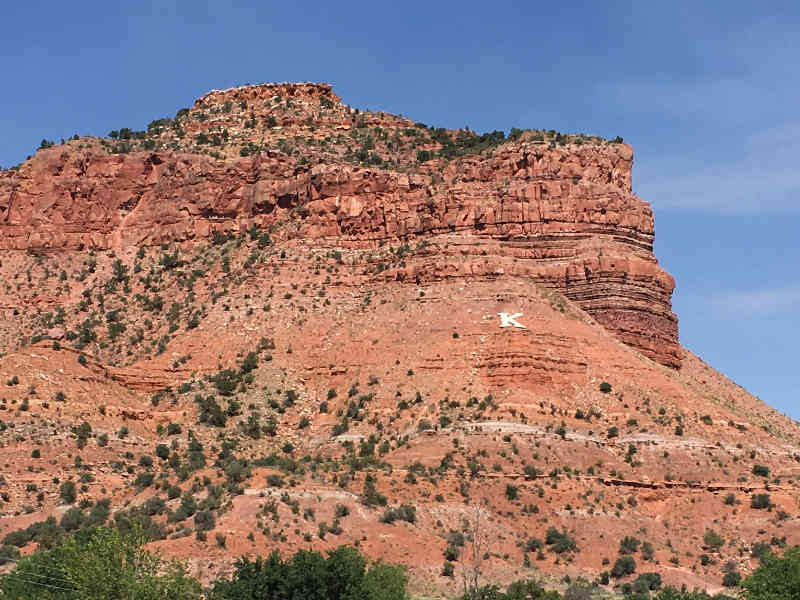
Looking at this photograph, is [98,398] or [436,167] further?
[436,167]

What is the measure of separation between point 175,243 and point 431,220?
19.3m

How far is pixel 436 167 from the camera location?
105 m

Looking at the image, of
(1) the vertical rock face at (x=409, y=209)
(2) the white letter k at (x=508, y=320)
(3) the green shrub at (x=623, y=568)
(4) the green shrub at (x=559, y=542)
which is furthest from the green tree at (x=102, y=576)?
(1) the vertical rock face at (x=409, y=209)

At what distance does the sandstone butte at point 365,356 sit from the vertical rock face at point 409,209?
7.3 inches

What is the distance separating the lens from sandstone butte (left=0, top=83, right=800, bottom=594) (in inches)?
2923

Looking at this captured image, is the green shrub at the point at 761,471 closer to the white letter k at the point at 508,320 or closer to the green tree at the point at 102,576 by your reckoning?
the white letter k at the point at 508,320

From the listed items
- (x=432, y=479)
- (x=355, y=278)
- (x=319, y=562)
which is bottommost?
(x=319, y=562)

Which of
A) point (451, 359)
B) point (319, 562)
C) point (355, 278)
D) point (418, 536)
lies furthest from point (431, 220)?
point (319, 562)

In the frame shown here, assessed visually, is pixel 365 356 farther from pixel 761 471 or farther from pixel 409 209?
pixel 761 471

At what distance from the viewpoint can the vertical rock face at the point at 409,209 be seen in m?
94.8

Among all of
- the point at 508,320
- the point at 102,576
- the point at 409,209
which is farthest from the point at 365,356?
the point at 102,576

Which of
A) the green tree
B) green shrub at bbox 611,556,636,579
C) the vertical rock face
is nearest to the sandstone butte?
the vertical rock face

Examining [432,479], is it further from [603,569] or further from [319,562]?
[319,562]

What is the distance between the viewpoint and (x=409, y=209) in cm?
10006
